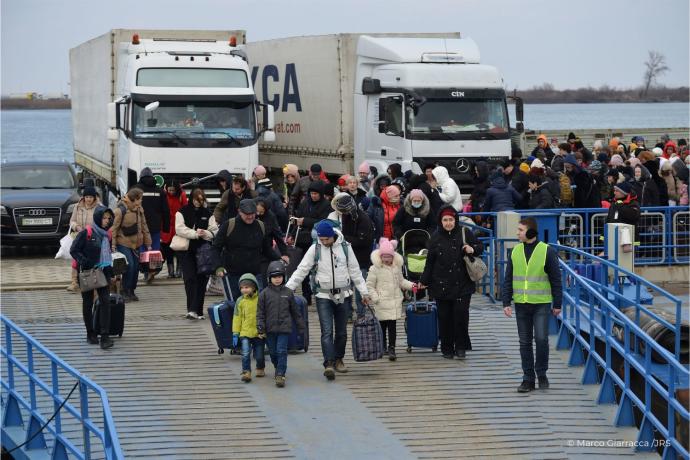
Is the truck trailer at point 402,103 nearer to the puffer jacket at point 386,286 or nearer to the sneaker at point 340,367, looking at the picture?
the puffer jacket at point 386,286

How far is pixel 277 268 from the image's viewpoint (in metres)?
12.9

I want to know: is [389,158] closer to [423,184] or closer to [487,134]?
[487,134]

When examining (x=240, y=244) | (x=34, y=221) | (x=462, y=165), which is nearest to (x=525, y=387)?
(x=240, y=244)

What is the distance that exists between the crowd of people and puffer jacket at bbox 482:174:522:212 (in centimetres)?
2

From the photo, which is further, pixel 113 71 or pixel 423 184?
pixel 113 71

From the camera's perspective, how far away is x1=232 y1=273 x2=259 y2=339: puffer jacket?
1306 cm

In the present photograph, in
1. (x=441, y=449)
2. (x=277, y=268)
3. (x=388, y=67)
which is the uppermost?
(x=388, y=67)

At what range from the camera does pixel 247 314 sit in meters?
13.1

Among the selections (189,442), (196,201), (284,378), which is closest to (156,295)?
(196,201)

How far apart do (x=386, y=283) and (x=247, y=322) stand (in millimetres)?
1631

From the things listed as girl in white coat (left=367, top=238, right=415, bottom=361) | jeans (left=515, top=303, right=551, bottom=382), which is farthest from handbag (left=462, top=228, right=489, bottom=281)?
jeans (left=515, top=303, right=551, bottom=382)

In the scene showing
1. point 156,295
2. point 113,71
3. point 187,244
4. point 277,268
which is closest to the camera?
point 277,268

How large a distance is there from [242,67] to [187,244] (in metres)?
8.45

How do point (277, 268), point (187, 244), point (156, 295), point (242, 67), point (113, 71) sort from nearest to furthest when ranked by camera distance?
point (277, 268) < point (187, 244) < point (156, 295) < point (242, 67) < point (113, 71)
